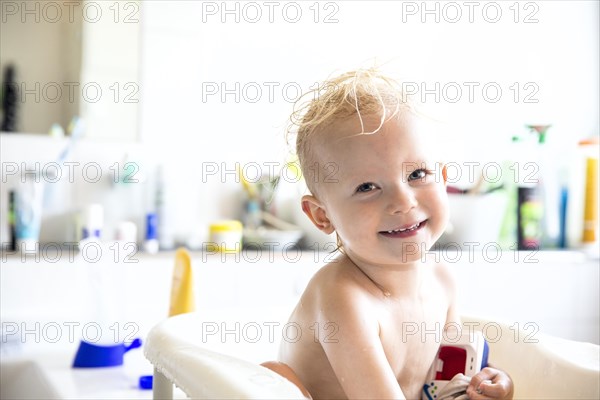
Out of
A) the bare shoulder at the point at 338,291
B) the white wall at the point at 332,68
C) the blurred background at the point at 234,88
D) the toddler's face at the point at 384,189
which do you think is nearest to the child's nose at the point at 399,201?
the toddler's face at the point at 384,189

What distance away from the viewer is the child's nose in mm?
747

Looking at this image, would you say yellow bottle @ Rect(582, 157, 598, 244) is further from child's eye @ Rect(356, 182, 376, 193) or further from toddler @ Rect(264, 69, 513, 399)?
child's eye @ Rect(356, 182, 376, 193)

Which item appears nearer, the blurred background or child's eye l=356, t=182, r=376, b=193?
child's eye l=356, t=182, r=376, b=193

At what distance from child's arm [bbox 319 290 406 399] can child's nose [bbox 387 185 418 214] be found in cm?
11

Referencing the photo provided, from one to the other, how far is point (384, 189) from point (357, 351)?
19 cm

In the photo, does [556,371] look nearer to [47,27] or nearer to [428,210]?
[428,210]

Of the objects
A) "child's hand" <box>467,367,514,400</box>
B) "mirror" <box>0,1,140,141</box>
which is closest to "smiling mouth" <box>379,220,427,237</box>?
"child's hand" <box>467,367,514,400</box>

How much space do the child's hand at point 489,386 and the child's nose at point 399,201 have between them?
236 mm

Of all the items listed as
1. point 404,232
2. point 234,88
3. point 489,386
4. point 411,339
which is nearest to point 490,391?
point 489,386

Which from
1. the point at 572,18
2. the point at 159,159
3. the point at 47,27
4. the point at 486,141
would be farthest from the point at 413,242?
the point at 572,18

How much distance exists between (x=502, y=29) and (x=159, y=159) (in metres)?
1.13

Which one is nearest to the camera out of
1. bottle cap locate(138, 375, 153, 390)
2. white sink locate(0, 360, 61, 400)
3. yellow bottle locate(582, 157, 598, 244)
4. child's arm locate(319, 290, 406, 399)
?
child's arm locate(319, 290, 406, 399)

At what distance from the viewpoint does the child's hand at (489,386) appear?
776 mm

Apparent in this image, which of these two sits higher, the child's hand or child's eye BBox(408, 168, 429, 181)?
child's eye BBox(408, 168, 429, 181)
